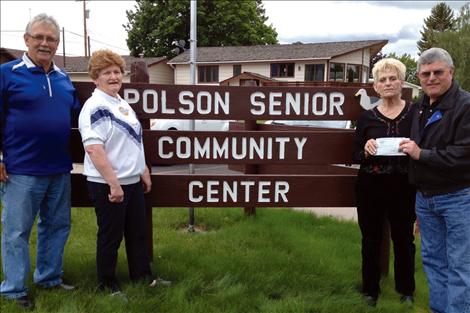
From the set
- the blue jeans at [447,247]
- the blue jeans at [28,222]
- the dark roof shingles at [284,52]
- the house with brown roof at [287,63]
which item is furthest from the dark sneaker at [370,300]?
the dark roof shingles at [284,52]

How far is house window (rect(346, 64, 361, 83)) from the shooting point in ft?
108

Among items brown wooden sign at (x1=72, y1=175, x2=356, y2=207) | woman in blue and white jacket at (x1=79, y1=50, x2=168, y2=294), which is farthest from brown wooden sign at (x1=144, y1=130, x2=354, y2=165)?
woman in blue and white jacket at (x1=79, y1=50, x2=168, y2=294)

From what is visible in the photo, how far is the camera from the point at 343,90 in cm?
382

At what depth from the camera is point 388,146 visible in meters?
3.09

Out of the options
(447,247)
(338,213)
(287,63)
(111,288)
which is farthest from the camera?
(287,63)

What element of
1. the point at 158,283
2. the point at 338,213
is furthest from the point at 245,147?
the point at 338,213

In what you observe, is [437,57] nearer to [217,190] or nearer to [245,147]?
[245,147]

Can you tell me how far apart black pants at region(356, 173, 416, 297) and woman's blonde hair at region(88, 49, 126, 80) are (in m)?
1.97

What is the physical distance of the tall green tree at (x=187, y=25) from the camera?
142 ft

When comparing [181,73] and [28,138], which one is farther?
[181,73]

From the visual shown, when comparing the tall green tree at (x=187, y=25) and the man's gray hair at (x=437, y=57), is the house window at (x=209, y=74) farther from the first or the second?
the man's gray hair at (x=437, y=57)

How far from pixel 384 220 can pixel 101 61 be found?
2.37 meters

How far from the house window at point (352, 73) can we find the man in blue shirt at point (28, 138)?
103ft

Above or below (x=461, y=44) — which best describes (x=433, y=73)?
below
